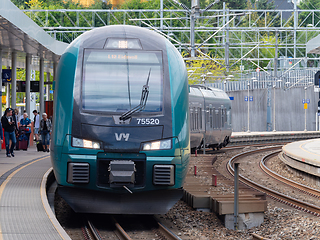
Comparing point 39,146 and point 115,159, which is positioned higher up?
point 115,159

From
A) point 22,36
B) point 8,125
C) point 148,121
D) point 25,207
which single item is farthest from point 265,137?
point 25,207

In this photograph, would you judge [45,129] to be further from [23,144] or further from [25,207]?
[25,207]

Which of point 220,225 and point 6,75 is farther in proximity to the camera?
point 6,75

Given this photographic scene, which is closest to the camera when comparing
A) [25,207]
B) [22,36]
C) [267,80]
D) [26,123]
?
[25,207]

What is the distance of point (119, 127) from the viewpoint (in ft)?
27.9

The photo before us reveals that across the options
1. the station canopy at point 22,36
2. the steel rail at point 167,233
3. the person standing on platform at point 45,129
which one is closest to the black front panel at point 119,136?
the steel rail at point 167,233

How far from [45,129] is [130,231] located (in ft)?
34.3

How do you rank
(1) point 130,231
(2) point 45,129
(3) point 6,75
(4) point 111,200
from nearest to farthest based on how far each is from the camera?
(4) point 111,200 → (1) point 130,231 → (2) point 45,129 → (3) point 6,75

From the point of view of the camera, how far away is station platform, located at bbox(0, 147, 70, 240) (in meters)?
6.69

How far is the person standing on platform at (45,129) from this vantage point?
730 inches

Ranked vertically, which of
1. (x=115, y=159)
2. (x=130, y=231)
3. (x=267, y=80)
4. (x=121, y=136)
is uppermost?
(x=267, y=80)

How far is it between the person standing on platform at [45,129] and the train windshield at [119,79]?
386 inches

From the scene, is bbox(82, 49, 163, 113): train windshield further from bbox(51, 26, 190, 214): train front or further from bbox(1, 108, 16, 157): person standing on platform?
bbox(1, 108, 16, 157): person standing on platform

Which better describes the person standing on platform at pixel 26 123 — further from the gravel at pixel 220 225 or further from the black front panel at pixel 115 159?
the black front panel at pixel 115 159
